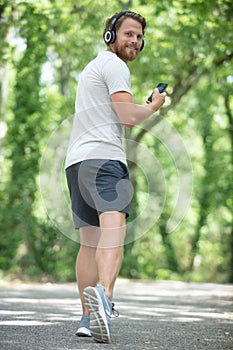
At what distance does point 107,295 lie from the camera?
430 centimetres

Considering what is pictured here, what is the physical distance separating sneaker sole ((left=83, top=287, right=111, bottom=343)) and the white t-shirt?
833mm

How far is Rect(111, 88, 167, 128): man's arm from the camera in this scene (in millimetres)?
4422

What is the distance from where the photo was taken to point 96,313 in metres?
4.14

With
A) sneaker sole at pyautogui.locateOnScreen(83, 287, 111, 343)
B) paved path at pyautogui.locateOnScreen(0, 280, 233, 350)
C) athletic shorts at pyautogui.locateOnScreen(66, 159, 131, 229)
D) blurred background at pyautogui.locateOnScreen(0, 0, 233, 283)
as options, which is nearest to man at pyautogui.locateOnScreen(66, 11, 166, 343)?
athletic shorts at pyautogui.locateOnScreen(66, 159, 131, 229)

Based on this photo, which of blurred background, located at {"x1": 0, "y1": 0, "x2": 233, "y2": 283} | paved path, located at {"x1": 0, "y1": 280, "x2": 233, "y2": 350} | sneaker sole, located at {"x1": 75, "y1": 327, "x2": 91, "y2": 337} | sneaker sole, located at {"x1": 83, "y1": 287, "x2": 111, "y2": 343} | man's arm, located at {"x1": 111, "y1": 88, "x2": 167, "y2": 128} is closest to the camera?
sneaker sole, located at {"x1": 83, "y1": 287, "x2": 111, "y2": 343}

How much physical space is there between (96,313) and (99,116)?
1188 millimetres

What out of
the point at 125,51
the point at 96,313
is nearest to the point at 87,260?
the point at 96,313

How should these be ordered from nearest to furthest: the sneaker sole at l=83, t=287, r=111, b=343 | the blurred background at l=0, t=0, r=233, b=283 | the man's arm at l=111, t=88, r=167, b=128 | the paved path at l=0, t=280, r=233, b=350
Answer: the sneaker sole at l=83, t=287, r=111, b=343 → the paved path at l=0, t=280, r=233, b=350 → the man's arm at l=111, t=88, r=167, b=128 → the blurred background at l=0, t=0, r=233, b=283

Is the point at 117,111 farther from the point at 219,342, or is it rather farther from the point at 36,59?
the point at 36,59

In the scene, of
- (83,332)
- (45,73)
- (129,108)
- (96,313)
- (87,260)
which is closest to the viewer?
(96,313)

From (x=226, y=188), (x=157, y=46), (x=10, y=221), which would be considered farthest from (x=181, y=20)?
(x=226, y=188)

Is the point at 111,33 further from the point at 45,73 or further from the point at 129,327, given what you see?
the point at 45,73

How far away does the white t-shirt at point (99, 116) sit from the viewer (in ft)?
14.7

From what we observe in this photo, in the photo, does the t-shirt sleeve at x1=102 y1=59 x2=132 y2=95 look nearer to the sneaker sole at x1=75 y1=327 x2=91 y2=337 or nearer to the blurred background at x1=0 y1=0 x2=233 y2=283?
the sneaker sole at x1=75 y1=327 x2=91 y2=337
